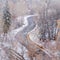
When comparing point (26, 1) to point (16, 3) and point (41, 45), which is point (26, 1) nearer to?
point (16, 3)

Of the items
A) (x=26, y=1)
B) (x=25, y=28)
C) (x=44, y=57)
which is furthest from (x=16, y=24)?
(x=44, y=57)

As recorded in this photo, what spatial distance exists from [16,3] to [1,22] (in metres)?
0.78

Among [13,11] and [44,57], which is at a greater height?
[13,11]

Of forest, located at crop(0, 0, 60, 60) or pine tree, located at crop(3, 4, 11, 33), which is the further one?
pine tree, located at crop(3, 4, 11, 33)

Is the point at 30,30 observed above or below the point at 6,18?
below

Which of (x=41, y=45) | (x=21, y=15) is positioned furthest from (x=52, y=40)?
(x=21, y=15)

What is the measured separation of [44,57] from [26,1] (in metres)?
2.00

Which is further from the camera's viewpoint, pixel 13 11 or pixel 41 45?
pixel 13 11

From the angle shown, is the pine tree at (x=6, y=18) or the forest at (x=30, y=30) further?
the pine tree at (x=6, y=18)

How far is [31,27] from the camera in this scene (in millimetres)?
7391

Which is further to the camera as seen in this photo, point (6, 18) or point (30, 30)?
point (6, 18)

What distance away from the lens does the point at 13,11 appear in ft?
25.1

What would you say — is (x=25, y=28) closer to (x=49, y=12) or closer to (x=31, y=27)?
Result: (x=31, y=27)

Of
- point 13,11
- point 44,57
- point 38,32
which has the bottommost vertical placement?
point 44,57
